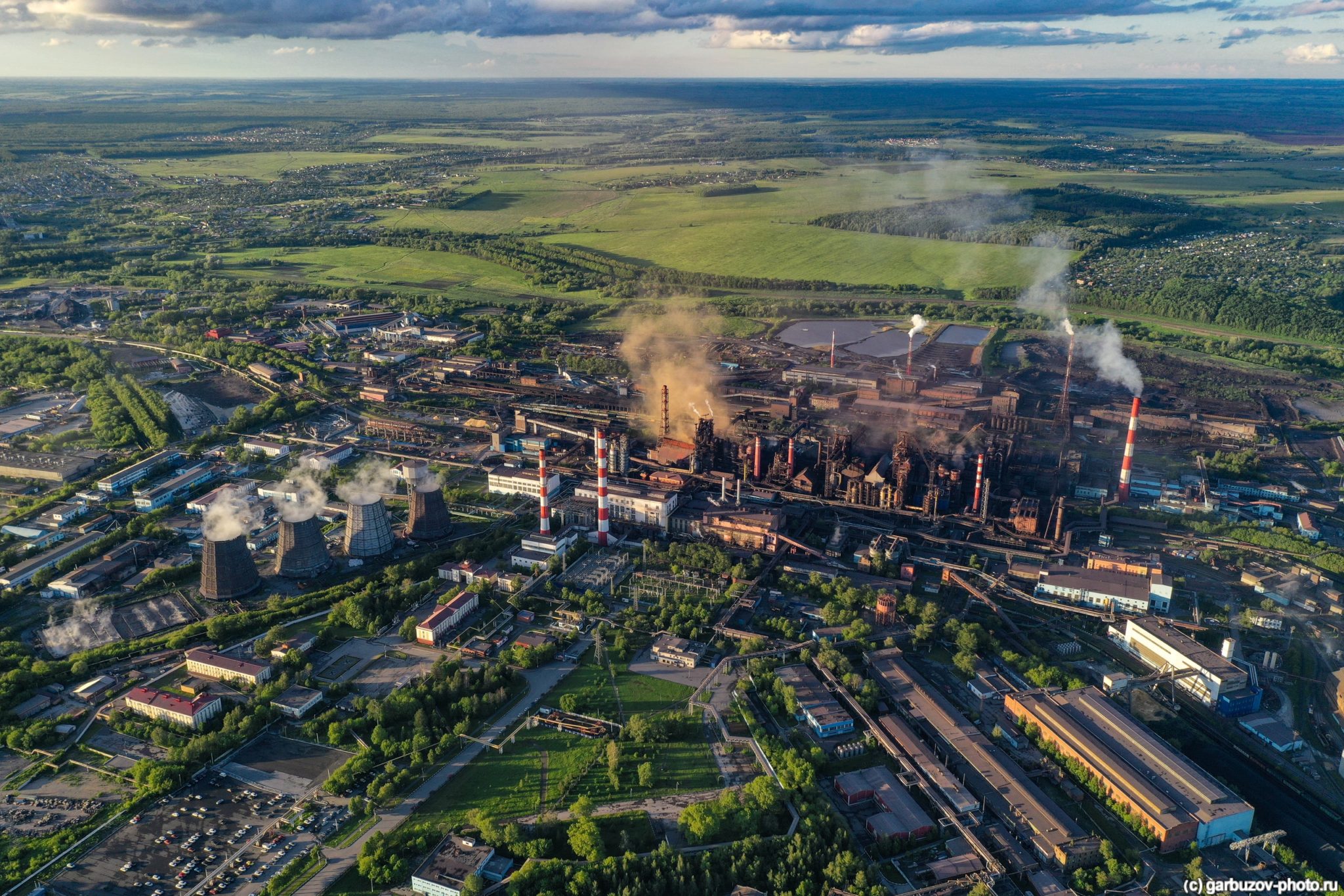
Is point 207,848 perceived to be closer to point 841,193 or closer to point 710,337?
point 710,337

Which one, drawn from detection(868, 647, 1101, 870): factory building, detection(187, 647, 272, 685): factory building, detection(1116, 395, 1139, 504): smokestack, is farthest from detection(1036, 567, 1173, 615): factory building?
detection(187, 647, 272, 685): factory building

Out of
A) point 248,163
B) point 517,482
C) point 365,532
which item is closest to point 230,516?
point 365,532

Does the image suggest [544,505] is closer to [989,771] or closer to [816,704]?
[816,704]

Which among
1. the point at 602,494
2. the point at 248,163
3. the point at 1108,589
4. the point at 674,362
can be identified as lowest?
the point at 1108,589

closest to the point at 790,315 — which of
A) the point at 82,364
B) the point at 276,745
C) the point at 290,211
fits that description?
the point at 82,364

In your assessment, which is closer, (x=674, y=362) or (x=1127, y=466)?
(x=1127, y=466)

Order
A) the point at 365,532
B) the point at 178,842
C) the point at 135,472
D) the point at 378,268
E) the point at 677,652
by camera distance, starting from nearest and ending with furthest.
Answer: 1. the point at 178,842
2. the point at 677,652
3. the point at 365,532
4. the point at 135,472
5. the point at 378,268

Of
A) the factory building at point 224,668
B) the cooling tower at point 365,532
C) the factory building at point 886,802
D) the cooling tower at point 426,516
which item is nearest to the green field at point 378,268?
the cooling tower at point 426,516
